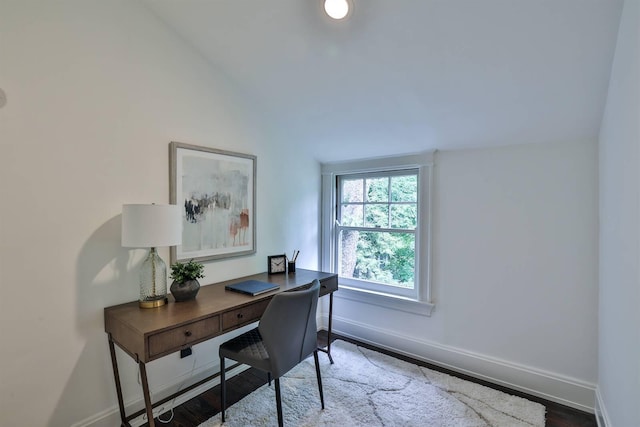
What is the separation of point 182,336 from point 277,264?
1.13 m

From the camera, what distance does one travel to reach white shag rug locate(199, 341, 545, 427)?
1.86 m

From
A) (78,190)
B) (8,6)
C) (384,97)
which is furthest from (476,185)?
(8,6)

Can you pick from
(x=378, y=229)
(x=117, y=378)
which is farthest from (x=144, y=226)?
(x=378, y=229)

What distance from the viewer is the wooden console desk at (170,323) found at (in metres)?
1.41

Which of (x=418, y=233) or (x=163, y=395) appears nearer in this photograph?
(x=163, y=395)

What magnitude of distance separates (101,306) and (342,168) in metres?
2.20

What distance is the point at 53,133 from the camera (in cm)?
154

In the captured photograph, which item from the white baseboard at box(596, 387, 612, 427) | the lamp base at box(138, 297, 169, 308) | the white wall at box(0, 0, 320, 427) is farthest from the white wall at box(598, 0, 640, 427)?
the white wall at box(0, 0, 320, 427)

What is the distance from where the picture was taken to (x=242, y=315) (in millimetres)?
1811

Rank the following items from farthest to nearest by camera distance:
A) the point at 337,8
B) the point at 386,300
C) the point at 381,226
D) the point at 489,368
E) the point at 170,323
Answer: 1. the point at 381,226
2. the point at 386,300
3. the point at 489,368
4. the point at 337,8
5. the point at 170,323

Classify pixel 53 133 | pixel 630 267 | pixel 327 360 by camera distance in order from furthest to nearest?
pixel 327 360 < pixel 53 133 < pixel 630 267

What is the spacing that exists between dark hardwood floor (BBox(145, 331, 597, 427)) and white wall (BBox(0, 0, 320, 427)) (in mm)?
Answer: 215

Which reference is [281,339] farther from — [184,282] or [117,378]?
[117,378]

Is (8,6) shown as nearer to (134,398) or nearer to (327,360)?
(134,398)
